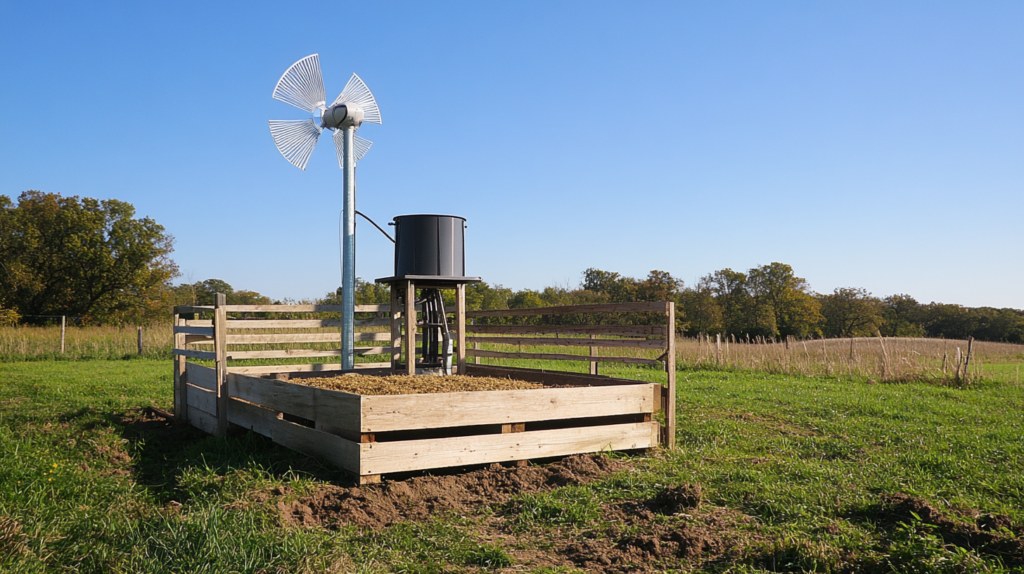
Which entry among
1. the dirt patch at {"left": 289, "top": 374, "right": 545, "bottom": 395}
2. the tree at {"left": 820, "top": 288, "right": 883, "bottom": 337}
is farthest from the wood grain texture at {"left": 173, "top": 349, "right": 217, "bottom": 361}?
the tree at {"left": 820, "top": 288, "right": 883, "bottom": 337}

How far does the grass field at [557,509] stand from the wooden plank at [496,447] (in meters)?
0.20

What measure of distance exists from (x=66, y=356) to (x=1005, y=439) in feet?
70.4

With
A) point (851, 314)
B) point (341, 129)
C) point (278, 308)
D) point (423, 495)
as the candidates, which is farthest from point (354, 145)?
point (851, 314)

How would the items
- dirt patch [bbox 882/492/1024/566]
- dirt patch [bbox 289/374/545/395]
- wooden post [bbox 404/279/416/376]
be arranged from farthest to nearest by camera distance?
wooden post [bbox 404/279/416/376] → dirt patch [bbox 289/374/545/395] → dirt patch [bbox 882/492/1024/566]

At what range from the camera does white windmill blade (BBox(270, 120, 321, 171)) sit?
9383mm

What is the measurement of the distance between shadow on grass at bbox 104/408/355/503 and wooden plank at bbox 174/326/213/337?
1.11 m

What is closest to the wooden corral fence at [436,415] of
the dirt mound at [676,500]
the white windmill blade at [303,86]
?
the dirt mound at [676,500]

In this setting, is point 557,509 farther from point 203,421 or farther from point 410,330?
point 203,421

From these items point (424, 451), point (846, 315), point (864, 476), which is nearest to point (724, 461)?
point (864, 476)

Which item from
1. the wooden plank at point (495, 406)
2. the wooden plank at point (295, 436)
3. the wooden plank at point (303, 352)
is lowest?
the wooden plank at point (295, 436)

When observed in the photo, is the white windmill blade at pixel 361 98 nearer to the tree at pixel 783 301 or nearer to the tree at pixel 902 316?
the tree at pixel 783 301

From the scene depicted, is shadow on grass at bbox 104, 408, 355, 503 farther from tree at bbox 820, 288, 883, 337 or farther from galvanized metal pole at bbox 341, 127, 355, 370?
tree at bbox 820, 288, 883, 337

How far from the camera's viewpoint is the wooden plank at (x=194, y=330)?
7598 millimetres

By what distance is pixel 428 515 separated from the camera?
4.25 metres
